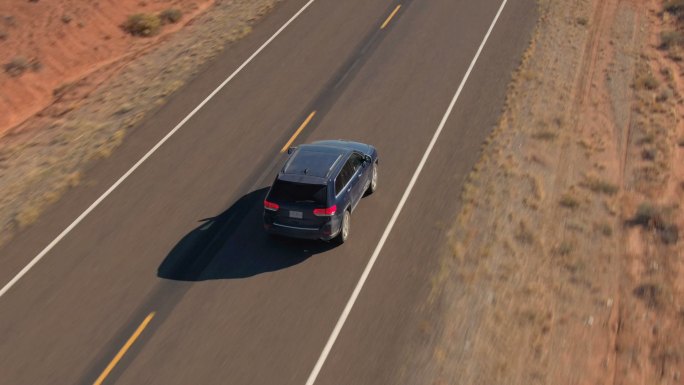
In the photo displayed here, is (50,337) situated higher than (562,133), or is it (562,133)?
(50,337)

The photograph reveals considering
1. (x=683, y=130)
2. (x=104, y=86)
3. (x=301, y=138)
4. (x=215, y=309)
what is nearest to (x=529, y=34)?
(x=683, y=130)

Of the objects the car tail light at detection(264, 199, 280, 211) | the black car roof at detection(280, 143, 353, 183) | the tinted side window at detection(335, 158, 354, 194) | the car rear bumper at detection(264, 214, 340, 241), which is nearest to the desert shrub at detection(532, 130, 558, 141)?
the black car roof at detection(280, 143, 353, 183)

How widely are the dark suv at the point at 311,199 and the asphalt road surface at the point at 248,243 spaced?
2.53ft

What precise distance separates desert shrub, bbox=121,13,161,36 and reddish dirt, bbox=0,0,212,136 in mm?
265

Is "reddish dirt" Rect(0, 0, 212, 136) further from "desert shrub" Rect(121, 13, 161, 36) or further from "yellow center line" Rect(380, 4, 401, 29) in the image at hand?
"yellow center line" Rect(380, 4, 401, 29)

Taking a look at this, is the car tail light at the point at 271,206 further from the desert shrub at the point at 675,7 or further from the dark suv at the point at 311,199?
the desert shrub at the point at 675,7

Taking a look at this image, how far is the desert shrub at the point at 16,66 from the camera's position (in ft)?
90.0

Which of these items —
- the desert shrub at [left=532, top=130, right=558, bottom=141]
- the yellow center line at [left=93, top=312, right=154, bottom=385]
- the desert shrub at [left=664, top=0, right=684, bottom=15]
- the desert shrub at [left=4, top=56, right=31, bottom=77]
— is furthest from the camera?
the desert shrub at [left=664, top=0, right=684, bottom=15]

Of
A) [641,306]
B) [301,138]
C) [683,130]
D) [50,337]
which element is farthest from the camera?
[683,130]

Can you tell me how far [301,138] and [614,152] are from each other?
970cm

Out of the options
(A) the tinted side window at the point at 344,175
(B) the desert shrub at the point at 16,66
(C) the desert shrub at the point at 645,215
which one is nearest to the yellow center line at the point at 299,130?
(A) the tinted side window at the point at 344,175

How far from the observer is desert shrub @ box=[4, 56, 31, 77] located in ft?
90.0

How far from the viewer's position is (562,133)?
23.3 meters

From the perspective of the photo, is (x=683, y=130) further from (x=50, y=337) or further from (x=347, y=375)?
(x=50, y=337)
